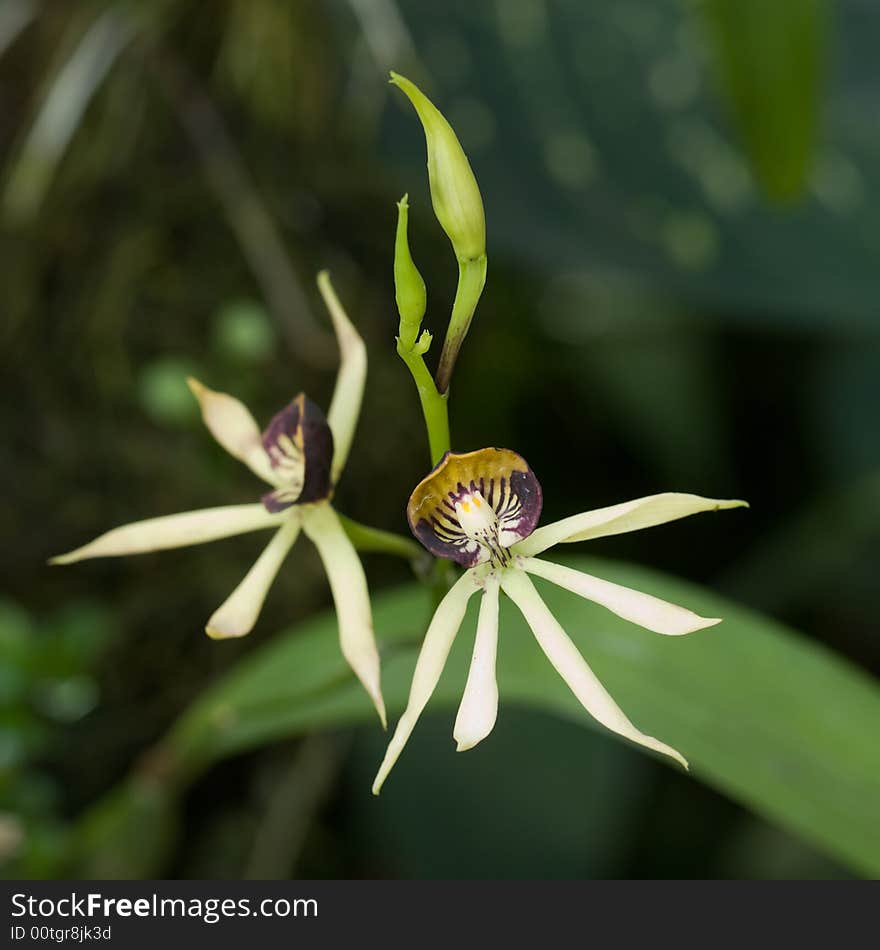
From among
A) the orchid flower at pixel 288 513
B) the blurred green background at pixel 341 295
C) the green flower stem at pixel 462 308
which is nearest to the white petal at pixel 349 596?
the orchid flower at pixel 288 513

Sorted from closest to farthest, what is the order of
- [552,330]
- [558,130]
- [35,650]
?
[35,650], [558,130], [552,330]

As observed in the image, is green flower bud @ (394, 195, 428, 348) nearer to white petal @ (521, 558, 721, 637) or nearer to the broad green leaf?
white petal @ (521, 558, 721, 637)

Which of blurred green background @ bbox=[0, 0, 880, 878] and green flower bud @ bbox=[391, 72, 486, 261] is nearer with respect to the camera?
green flower bud @ bbox=[391, 72, 486, 261]

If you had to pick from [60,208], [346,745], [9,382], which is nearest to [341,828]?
[346,745]

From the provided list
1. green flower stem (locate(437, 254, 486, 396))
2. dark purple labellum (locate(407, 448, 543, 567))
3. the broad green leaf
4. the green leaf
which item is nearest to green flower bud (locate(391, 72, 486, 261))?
green flower stem (locate(437, 254, 486, 396))

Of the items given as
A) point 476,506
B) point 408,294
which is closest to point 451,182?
point 408,294

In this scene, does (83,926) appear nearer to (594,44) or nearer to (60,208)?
(60,208)

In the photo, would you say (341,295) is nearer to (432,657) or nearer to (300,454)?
(300,454)
